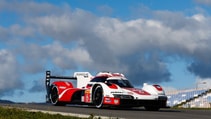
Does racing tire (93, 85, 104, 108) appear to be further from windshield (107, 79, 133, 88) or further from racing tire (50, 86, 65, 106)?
racing tire (50, 86, 65, 106)

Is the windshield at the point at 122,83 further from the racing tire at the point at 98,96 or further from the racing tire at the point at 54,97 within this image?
the racing tire at the point at 54,97

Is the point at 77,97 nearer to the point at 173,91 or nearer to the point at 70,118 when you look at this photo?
the point at 70,118

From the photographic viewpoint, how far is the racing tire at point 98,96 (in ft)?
68.2

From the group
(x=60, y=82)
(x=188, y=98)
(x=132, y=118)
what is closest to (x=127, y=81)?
(x=60, y=82)

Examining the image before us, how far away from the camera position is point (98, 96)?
69.0ft

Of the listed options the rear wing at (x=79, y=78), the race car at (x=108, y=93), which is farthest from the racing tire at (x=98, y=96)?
the rear wing at (x=79, y=78)

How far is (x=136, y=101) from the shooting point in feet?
65.0

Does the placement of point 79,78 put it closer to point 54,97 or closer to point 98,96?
point 54,97

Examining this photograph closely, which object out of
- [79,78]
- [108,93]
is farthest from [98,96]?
[79,78]

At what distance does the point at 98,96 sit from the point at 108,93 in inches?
37.2

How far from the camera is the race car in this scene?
1994 cm

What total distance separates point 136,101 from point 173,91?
44093mm

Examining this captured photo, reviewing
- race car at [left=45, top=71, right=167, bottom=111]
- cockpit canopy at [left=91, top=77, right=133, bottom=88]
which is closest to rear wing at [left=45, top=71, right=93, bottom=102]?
race car at [left=45, top=71, right=167, bottom=111]

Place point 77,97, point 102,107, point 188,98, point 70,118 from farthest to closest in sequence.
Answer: point 188,98 < point 77,97 < point 102,107 < point 70,118
